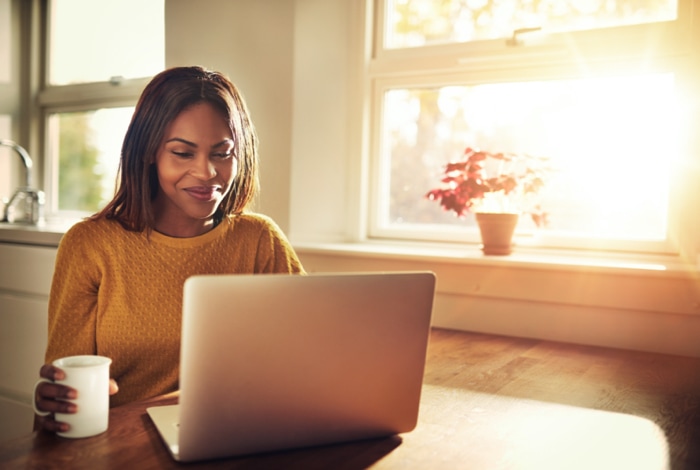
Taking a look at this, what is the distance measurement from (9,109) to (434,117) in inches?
85.8

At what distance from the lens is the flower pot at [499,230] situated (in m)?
1.85

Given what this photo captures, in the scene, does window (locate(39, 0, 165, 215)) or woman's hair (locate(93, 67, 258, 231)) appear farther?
window (locate(39, 0, 165, 215))

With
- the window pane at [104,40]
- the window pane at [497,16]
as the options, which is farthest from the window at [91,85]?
the window pane at [497,16]

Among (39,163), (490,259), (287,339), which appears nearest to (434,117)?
A: (490,259)

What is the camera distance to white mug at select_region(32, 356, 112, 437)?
2.69 feet

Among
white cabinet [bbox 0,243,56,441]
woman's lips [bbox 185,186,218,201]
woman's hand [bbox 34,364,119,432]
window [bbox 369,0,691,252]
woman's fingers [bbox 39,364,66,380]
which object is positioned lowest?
white cabinet [bbox 0,243,56,441]

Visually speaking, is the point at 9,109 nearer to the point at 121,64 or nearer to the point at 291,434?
the point at 121,64

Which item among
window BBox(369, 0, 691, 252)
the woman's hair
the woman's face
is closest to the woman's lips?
the woman's face

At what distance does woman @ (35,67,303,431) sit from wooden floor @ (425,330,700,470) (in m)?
0.53

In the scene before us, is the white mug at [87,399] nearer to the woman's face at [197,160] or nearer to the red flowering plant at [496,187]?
the woman's face at [197,160]

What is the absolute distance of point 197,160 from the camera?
1230mm

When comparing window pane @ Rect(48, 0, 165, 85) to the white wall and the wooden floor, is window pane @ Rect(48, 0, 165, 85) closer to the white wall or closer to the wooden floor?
the white wall

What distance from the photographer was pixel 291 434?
79 cm

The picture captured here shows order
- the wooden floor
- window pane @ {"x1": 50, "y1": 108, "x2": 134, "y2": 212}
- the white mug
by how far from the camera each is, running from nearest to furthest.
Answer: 1. the white mug
2. the wooden floor
3. window pane @ {"x1": 50, "y1": 108, "x2": 134, "y2": 212}
